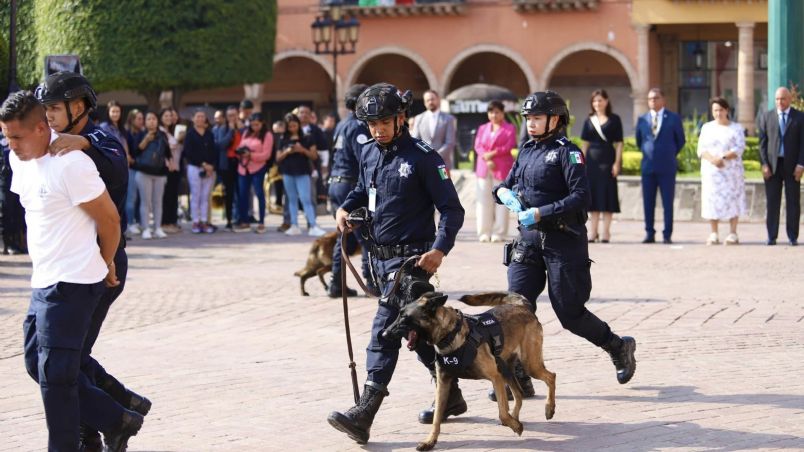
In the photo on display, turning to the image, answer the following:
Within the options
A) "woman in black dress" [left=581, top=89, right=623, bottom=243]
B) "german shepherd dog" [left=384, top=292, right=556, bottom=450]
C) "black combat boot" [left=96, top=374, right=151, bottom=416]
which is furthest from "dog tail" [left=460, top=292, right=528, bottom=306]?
"woman in black dress" [left=581, top=89, right=623, bottom=243]

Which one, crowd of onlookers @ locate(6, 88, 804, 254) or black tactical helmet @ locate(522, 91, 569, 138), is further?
crowd of onlookers @ locate(6, 88, 804, 254)

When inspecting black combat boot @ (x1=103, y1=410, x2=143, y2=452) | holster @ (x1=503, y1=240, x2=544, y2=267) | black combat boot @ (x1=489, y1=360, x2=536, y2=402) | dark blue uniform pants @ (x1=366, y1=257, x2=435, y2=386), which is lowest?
black combat boot @ (x1=489, y1=360, x2=536, y2=402)

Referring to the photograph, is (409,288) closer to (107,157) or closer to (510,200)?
(510,200)

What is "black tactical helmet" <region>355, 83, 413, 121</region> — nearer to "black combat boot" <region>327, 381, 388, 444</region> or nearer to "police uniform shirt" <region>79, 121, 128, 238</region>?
"police uniform shirt" <region>79, 121, 128, 238</region>

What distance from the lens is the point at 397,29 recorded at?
47.9 m

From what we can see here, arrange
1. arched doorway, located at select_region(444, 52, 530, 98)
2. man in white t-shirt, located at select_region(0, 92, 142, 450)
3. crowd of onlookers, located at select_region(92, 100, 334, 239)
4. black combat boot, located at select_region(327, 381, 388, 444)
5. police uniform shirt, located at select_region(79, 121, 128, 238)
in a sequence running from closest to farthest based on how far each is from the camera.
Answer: man in white t-shirt, located at select_region(0, 92, 142, 450), police uniform shirt, located at select_region(79, 121, 128, 238), black combat boot, located at select_region(327, 381, 388, 444), crowd of onlookers, located at select_region(92, 100, 334, 239), arched doorway, located at select_region(444, 52, 530, 98)

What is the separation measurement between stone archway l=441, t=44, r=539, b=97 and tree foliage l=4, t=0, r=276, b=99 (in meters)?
17.0

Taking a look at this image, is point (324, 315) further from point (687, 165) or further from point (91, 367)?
point (687, 165)

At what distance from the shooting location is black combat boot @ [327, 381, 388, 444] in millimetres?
6773

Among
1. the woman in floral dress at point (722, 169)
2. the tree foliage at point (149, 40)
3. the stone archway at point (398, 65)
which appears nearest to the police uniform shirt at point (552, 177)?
the woman in floral dress at point (722, 169)

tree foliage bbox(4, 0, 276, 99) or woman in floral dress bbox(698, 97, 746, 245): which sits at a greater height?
tree foliage bbox(4, 0, 276, 99)

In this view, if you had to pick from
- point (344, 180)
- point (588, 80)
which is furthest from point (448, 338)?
point (588, 80)

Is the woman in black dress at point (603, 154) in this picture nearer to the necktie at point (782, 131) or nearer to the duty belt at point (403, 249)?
the necktie at point (782, 131)

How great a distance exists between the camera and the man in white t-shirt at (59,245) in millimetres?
5855
